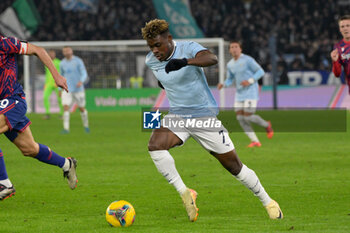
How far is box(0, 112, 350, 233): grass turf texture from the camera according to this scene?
684 centimetres

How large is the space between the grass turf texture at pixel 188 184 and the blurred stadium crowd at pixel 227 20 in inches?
682

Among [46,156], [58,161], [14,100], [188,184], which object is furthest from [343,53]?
[14,100]

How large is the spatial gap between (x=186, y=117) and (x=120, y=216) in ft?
3.82

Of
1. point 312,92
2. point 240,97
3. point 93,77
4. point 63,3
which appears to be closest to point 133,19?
point 63,3

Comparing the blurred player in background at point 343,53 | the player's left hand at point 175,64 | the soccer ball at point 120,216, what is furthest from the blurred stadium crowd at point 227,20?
the player's left hand at point 175,64

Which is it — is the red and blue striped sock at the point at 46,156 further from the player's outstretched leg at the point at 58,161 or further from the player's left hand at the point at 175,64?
the player's left hand at the point at 175,64

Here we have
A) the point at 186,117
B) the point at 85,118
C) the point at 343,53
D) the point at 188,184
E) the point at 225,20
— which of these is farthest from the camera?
the point at 225,20

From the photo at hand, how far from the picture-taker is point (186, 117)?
7.04 metres

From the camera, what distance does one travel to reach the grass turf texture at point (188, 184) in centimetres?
684

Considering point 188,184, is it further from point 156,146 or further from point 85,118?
point 85,118

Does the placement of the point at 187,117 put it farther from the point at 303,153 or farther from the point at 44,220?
the point at 303,153

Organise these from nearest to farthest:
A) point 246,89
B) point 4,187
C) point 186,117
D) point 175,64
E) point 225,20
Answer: point 175,64 < point 186,117 < point 4,187 < point 246,89 < point 225,20

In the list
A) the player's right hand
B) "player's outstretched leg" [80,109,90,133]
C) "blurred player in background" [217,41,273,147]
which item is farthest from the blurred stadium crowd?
the player's right hand

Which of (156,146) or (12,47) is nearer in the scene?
(156,146)
